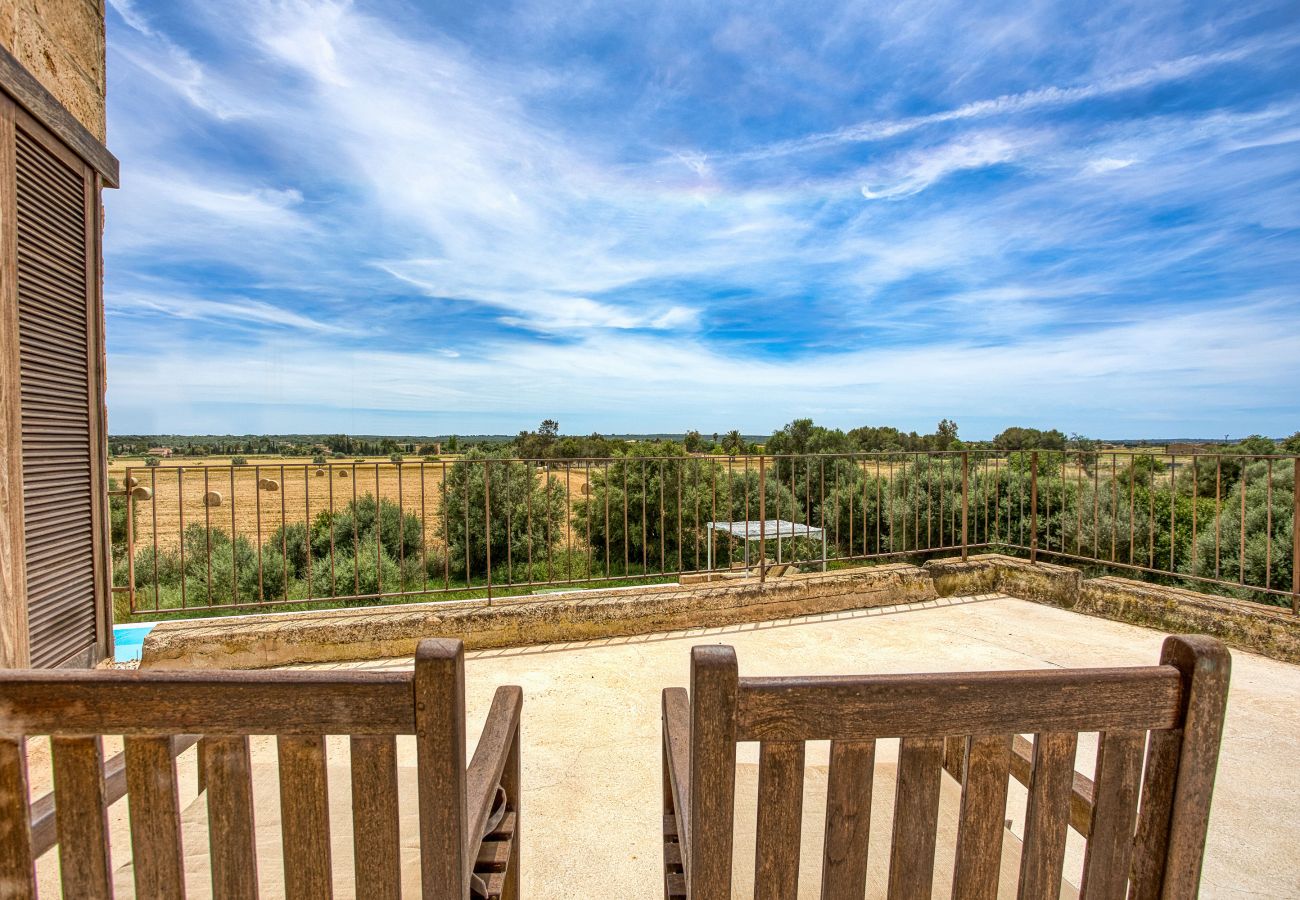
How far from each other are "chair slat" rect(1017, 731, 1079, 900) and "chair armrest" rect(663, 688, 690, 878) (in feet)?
1.69

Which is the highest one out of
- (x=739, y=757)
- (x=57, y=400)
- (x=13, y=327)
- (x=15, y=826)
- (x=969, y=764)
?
(x=13, y=327)

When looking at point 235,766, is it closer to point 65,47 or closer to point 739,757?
point 739,757

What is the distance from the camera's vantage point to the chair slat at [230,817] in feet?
2.40

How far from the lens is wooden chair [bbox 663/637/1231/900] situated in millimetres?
746

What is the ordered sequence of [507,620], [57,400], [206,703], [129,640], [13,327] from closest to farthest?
[206,703]
[13,327]
[57,400]
[129,640]
[507,620]

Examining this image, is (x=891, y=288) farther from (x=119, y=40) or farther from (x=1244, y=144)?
(x=119, y=40)

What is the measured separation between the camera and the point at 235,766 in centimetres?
75

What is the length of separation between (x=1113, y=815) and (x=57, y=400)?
13.1 feet

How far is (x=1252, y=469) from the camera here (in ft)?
42.1

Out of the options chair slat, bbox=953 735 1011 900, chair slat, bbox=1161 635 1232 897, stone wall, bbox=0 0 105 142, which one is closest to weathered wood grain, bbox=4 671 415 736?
chair slat, bbox=953 735 1011 900

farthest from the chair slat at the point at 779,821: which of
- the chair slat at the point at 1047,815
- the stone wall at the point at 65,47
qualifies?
the stone wall at the point at 65,47

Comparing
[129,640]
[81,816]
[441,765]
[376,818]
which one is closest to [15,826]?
[81,816]

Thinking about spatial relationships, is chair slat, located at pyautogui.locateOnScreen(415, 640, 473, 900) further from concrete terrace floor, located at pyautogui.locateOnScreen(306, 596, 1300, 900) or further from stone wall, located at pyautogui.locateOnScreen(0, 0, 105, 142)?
stone wall, located at pyautogui.locateOnScreen(0, 0, 105, 142)

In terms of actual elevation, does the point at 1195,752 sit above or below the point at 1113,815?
above
